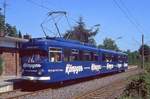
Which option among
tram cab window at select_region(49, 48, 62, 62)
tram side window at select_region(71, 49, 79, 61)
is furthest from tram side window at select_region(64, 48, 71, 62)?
tram cab window at select_region(49, 48, 62, 62)

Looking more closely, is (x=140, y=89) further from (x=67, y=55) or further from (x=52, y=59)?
(x=67, y=55)

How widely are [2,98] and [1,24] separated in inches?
2173

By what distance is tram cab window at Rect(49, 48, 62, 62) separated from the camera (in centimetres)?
2387

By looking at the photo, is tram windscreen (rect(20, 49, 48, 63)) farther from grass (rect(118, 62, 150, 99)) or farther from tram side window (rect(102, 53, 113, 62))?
tram side window (rect(102, 53, 113, 62))

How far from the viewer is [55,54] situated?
24469 millimetres

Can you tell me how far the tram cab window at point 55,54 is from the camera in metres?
23.9

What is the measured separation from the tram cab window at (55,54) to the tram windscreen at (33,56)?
1.23ft

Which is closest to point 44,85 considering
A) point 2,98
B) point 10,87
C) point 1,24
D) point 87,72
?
point 10,87

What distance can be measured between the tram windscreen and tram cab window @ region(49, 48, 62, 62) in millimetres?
374

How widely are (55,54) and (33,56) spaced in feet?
4.32

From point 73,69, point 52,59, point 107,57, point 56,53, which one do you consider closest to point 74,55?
point 73,69

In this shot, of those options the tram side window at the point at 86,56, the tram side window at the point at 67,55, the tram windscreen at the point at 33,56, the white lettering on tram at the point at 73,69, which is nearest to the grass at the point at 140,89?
the tram windscreen at the point at 33,56

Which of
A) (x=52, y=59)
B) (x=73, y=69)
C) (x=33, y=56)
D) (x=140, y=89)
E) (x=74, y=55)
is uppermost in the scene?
(x=74, y=55)

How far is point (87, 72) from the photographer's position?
31281 mm
